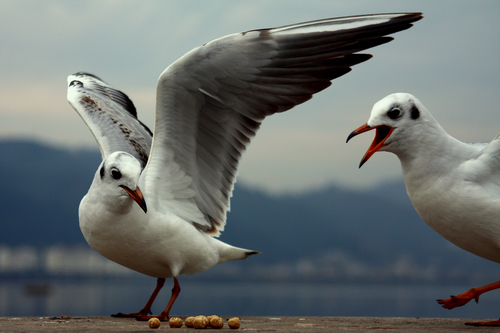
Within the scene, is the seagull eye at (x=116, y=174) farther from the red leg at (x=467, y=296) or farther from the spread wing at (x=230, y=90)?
the red leg at (x=467, y=296)

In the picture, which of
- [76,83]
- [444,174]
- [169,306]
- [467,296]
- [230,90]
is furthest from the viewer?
[76,83]

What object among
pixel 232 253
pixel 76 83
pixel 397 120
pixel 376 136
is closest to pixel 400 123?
pixel 397 120

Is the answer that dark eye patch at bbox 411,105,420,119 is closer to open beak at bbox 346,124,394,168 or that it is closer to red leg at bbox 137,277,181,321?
open beak at bbox 346,124,394,168

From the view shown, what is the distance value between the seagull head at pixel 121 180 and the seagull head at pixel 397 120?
1.82 m

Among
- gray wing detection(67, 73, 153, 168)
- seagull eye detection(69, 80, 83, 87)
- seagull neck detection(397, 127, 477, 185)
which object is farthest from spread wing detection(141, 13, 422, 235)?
seagull eye detection(69, 80, 83, 87)

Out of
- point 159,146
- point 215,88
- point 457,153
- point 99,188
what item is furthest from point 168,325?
point 457,153

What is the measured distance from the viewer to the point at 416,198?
14.5 ft

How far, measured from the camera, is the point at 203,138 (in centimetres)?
529

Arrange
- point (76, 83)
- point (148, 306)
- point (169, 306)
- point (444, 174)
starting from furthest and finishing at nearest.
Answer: point (76, 83) → point (148, 306) → point (169, 306) → point (444, 174)

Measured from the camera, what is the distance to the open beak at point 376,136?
441 centimetres

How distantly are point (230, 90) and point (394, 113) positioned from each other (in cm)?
151

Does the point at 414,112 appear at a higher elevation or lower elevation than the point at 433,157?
higher

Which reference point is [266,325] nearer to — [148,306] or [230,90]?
[148,306]

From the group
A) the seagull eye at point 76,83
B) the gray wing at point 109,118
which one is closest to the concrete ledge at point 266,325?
the gray wing at point 109,118
